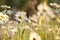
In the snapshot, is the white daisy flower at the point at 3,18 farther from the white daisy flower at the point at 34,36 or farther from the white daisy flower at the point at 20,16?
the white daisy flower at the point at 34,36

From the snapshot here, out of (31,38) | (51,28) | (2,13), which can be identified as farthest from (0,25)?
→ (51,28)

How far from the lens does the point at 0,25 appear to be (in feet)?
4.31

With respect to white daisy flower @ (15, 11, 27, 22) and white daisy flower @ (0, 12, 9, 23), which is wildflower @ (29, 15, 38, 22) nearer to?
white daisy flower @ (15, 11, 27, 22)

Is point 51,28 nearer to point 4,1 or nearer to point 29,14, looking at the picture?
point 29,14

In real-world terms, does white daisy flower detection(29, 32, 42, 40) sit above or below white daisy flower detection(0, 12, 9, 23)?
below

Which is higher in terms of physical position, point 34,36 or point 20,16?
point 20,16

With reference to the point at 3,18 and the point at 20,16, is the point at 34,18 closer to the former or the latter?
the point at 20,16

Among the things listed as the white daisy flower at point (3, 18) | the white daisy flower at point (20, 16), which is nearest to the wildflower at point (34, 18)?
the white daisy flower at point (20, 16)

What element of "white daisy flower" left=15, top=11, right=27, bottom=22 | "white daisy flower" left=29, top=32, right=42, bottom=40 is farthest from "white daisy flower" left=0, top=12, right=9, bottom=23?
"white daisy flower" left=29, top=32, right=42, bottom=40

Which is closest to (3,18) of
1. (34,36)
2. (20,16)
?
(20,16)

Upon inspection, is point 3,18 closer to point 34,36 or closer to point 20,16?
point 20,16

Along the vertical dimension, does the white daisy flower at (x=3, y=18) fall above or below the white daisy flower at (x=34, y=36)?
above

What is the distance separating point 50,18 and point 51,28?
0.22 ft

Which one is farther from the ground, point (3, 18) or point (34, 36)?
point (3, 18)
